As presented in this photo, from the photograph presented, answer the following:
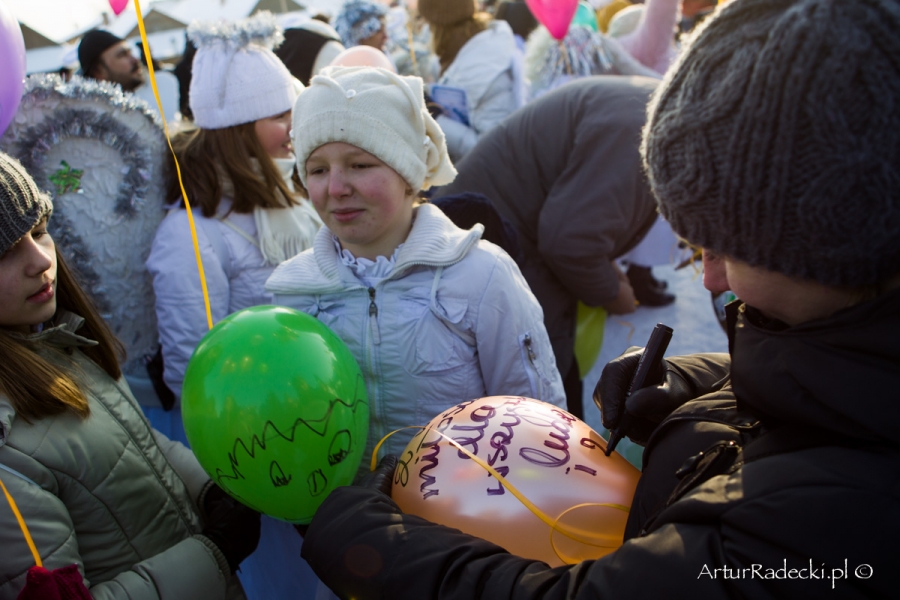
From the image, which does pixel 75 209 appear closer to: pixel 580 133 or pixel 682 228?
pixel 580 133

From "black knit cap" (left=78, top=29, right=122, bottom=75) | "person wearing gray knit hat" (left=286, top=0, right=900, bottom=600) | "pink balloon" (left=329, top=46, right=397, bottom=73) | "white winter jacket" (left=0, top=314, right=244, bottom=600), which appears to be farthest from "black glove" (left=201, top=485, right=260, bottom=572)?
"black knit cap" (left=78, top=29, right=122, bottom=75)

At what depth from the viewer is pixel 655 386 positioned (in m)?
1.12

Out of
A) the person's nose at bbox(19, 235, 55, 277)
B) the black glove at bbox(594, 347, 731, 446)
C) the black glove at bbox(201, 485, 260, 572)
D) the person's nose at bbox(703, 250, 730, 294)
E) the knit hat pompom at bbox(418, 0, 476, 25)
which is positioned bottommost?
the black glove at bbox(201, 485, 260, 572)

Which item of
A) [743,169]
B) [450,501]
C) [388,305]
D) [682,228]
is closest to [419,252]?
[388,305]

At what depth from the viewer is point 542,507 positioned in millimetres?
1096

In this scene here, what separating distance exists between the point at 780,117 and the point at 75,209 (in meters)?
2.36

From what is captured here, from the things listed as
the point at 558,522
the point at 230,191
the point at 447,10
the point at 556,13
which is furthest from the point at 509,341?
the point at 447,10

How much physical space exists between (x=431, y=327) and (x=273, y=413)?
54 centimetres

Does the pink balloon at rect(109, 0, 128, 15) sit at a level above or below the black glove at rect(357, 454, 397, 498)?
above

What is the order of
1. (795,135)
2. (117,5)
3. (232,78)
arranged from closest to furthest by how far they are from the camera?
(795,135) → (117,5) → (232,78)

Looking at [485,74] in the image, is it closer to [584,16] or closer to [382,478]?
[584,16]

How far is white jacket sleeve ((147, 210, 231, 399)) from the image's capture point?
2.25 meters

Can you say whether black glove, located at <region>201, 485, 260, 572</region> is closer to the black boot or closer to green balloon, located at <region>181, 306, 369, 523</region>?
green balloon, located at <region>181, 306, 369, 523</region>

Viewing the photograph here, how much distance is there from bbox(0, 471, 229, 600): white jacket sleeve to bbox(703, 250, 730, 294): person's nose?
1269 millimetres
